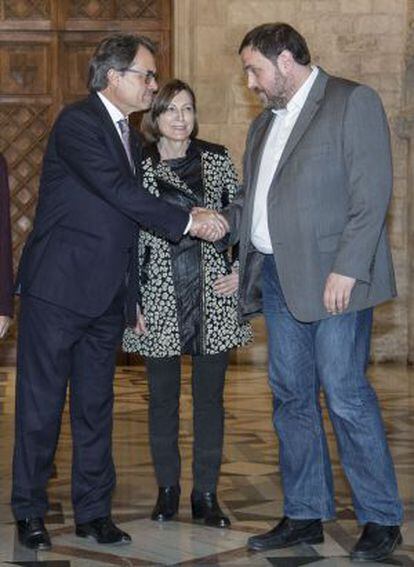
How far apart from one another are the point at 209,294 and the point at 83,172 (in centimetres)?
90

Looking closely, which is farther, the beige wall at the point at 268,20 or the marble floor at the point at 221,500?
the beige wall at the point at 268,20

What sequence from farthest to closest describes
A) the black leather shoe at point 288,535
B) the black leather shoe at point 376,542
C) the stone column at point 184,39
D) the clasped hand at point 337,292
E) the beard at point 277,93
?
the stone column at point 184,39 < the black leather shoe at point 288,535 < the beard at point 277,93 < the black leather shoe at point 376,542 < the clasped hand at point 337,292

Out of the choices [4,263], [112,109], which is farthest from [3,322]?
[112,109]

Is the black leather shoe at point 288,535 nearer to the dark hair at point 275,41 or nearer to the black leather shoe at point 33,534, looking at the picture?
the black leather shoe at point 33,534

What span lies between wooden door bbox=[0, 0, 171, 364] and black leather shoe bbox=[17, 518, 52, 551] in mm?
7448

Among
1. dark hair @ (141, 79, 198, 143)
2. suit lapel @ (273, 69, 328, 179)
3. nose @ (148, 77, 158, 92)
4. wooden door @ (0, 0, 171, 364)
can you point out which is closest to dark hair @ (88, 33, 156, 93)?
nose @ (148, 77, 158, 92)

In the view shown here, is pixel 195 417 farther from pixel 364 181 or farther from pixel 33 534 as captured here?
pixel 364 181

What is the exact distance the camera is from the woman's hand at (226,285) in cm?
561

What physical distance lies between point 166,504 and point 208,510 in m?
0.18

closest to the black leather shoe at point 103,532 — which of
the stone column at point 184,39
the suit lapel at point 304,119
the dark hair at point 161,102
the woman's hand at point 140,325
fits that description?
the woman's hand at point 140,325

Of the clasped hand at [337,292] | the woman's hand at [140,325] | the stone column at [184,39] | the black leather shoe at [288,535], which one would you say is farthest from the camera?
the stone column at [184,39]

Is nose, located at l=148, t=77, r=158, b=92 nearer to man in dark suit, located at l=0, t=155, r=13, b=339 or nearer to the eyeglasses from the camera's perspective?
the eyeglasses

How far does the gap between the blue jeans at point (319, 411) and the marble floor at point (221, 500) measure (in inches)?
7.8

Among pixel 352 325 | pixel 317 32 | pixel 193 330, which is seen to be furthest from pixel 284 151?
pixel 317 32
